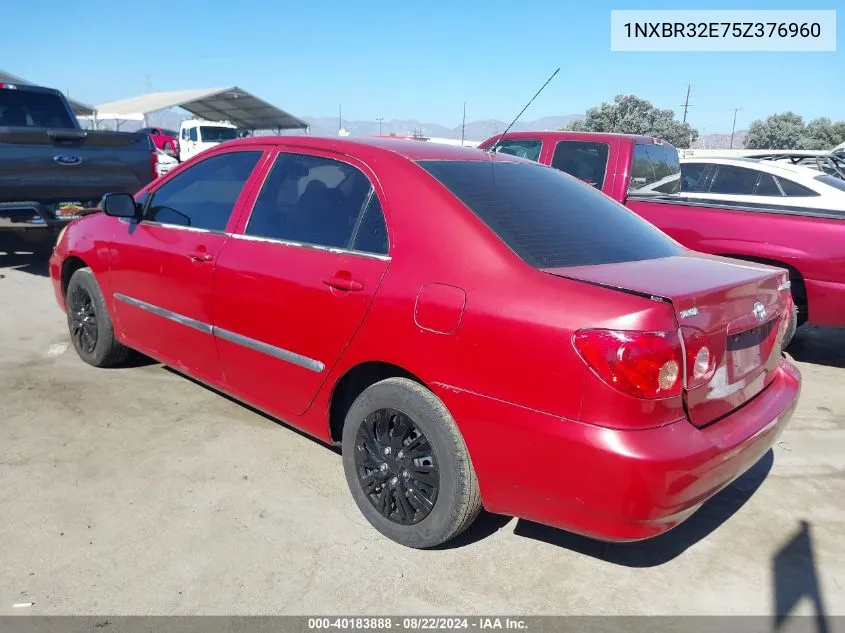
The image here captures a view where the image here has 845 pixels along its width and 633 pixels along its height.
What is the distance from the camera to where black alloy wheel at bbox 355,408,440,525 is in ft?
9.04

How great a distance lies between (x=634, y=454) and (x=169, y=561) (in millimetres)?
1852

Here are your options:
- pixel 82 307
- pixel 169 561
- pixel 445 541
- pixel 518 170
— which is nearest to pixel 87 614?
pixel 169 561

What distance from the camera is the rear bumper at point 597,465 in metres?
2.21

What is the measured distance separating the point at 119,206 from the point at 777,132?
198ft

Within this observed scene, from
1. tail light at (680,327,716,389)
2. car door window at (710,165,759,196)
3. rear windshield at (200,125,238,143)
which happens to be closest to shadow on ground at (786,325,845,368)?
car door window at (710,165,759,196)

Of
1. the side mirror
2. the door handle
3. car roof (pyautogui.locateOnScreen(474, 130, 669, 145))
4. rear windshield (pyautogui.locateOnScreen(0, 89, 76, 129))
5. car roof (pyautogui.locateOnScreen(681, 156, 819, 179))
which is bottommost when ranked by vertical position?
Result: the door handle

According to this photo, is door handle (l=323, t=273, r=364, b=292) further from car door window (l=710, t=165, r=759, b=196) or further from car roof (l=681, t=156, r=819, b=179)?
car roof (l=681, t=156, r=819, b=179)

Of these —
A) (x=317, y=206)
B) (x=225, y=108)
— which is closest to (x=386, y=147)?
(x=317, y=206)

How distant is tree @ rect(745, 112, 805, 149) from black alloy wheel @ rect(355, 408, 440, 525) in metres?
56.1

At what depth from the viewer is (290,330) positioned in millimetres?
3172

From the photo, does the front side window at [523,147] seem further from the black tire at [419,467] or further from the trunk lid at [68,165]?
the black tire at [419,467]

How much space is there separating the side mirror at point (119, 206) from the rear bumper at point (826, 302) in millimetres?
4922

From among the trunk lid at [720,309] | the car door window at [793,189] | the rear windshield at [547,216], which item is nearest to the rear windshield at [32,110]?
the rear windshield at [547,216]

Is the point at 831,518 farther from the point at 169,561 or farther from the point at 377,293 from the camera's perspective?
the point at 169,561
